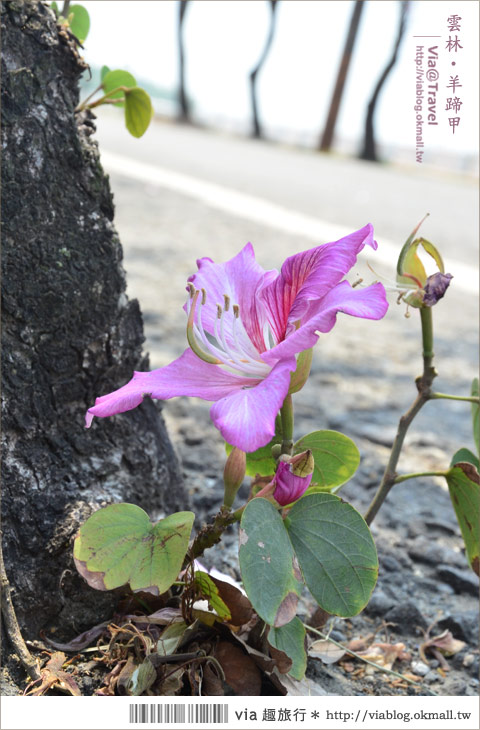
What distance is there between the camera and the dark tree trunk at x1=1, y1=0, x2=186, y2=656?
2.52 ft

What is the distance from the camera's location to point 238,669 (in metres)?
0.70

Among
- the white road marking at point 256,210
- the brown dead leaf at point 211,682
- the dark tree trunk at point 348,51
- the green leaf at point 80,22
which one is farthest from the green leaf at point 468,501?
the white road marking at point 256,210

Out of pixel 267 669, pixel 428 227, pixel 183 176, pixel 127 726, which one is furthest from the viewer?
pixel 183 176

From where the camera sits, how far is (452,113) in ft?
2.59

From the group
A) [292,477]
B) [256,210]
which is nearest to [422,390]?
[292,477]

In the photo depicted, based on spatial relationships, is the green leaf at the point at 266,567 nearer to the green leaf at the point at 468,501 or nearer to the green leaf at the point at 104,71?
the green leaf at the point at 468,501

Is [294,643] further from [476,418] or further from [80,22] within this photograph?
[80,22]

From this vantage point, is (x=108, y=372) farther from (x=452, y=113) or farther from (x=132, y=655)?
(x=452, y=113)

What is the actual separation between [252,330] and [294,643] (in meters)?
0.26

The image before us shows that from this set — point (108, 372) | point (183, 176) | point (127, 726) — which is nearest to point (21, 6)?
point (108, 372)

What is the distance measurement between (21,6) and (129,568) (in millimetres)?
580

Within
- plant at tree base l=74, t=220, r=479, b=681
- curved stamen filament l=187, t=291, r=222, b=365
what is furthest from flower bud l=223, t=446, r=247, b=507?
curved stamen filament l=187, t=291, r=222, b=365

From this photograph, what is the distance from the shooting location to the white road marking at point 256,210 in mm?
2744

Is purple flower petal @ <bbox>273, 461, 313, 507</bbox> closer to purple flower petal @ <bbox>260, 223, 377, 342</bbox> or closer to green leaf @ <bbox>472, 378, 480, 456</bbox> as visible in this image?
purple flower petal @ <bbox>260, 223, 377, 342</bbox>
